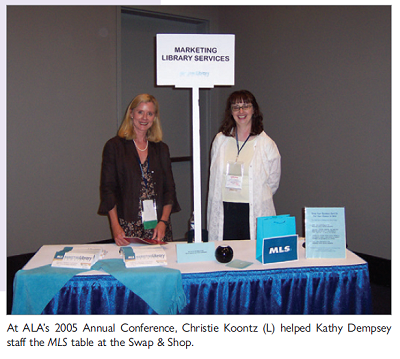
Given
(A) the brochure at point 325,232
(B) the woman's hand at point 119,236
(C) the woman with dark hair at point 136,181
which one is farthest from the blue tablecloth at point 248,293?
(C) the woman with dark hair at point 136,181

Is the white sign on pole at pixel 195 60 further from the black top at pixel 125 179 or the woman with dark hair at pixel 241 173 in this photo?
the woman with dark hair at pixel 241 173

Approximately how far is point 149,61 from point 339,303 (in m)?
3.83

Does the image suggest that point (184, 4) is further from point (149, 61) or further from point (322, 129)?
point (322, 129)

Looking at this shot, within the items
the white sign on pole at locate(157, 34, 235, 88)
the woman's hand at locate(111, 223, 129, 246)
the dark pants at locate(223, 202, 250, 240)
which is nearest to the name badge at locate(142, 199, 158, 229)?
the woman's hand at locate(111, 223, 129, 246)

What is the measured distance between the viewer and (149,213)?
7.80 ft

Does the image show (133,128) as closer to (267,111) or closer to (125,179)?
(125,179)

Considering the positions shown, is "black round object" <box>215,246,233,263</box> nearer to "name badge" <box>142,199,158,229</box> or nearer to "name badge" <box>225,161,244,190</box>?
"name badge" <box>142,199,158,229</box>

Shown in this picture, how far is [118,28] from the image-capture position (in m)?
4.32

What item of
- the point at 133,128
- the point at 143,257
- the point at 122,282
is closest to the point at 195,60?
the point at 133,128

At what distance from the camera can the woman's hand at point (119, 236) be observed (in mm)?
2131

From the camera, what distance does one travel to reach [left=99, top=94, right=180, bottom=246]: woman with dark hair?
93.2 inches

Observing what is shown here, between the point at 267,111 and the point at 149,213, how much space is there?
2.63 meters

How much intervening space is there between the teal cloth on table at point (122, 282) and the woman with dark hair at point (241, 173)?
0.99 meters
